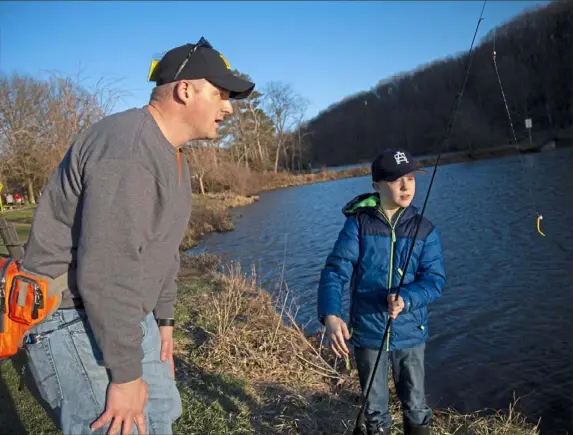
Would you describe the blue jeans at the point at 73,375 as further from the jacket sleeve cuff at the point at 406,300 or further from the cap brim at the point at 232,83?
the jacket sleeve cuff at the point at 406,300

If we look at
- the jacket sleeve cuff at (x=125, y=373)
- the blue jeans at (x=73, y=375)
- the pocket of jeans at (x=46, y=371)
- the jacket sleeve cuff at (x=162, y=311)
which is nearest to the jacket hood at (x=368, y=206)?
the jacket sleeve cuff at (x=162, y=311)

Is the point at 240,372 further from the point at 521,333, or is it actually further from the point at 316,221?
the point at 316,221

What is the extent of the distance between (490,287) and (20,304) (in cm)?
952

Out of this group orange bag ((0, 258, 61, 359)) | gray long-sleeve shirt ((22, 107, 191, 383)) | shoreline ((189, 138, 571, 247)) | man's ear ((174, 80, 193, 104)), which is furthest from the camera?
shoreline ((189, 138, 571, 247))

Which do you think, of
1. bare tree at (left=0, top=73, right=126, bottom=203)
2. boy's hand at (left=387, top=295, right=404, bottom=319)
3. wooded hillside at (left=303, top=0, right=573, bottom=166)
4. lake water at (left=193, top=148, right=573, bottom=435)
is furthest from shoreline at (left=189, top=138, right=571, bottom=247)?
boy's hand at (left=387, top=295, right=404, bottom=319)

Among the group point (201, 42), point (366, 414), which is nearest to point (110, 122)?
point (201, 42)

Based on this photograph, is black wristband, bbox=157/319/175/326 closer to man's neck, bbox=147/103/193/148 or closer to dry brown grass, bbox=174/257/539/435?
man's neck, bbox=147/103/193/148

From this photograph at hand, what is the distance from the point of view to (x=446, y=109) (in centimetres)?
10075

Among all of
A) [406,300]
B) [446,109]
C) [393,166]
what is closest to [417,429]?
[406,300]

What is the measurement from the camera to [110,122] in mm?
1531

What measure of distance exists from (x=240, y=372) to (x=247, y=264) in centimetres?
844

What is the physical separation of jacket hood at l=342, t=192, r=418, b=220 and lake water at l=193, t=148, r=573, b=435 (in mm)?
3318

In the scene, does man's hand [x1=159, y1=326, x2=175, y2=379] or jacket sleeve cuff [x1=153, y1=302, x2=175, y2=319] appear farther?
jacket sleeve cuff [x1=153, y1=302, x2=175, y2=319]

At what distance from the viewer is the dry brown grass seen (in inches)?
152
